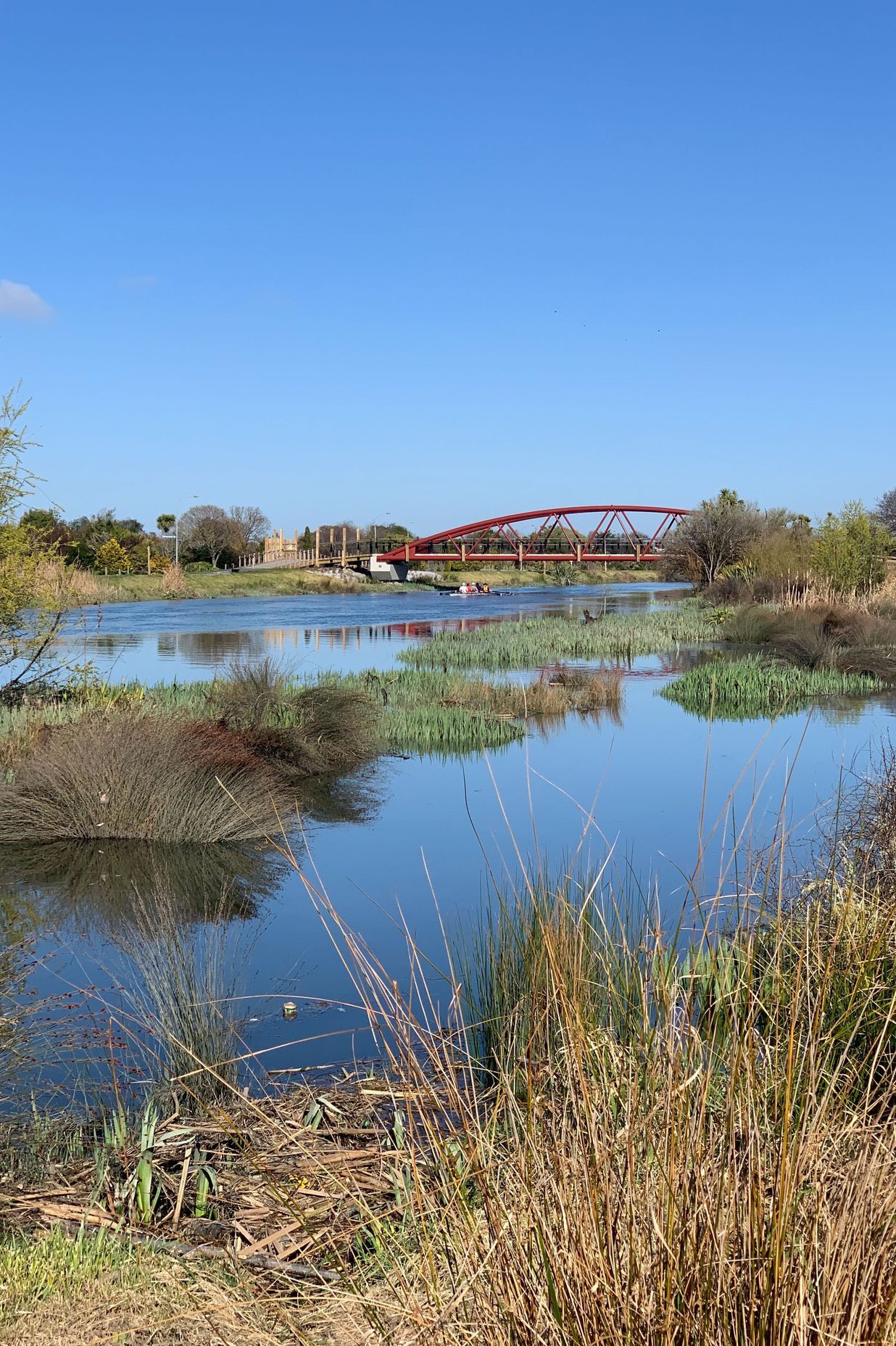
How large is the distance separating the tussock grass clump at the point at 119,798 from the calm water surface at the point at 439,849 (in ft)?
0.89

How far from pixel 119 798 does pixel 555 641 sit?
56.1ft

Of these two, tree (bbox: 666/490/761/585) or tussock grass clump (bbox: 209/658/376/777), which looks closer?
tussock grass clump (bbox: 209/658/376/777)

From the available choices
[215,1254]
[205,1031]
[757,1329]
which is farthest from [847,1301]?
[205,1031]

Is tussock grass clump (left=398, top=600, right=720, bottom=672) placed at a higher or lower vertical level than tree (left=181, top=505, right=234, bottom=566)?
lower

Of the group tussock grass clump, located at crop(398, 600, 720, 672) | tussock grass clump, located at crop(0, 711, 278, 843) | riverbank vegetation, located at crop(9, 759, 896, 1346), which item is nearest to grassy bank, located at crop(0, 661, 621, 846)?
tussock grass clump, located at crop(0, 711, 278, 843)

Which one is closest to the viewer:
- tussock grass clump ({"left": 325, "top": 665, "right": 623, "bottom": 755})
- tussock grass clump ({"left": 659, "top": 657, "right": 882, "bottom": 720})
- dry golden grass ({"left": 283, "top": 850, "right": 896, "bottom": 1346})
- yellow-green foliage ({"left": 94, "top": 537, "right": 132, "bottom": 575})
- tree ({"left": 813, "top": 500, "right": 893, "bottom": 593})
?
dry golden grass ({"left": 283, "top": 850, "right": 896, "bottom": 1346})

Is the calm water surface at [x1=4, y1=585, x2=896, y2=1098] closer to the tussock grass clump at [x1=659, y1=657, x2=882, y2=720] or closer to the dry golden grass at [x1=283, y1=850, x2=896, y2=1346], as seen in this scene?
the tussock grass clump at [x1=659, y1=657, x2=882, y2=720]

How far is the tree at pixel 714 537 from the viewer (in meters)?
46.3

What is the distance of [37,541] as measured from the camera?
1127cm

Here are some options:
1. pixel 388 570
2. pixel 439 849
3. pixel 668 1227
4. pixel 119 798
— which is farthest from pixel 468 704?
pixel 388 570

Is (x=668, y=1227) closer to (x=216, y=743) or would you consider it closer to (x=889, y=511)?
(x=216, y=743)

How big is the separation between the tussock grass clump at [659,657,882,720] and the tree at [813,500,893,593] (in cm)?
1041

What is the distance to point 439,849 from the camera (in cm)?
809

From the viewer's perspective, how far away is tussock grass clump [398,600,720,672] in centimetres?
2103
